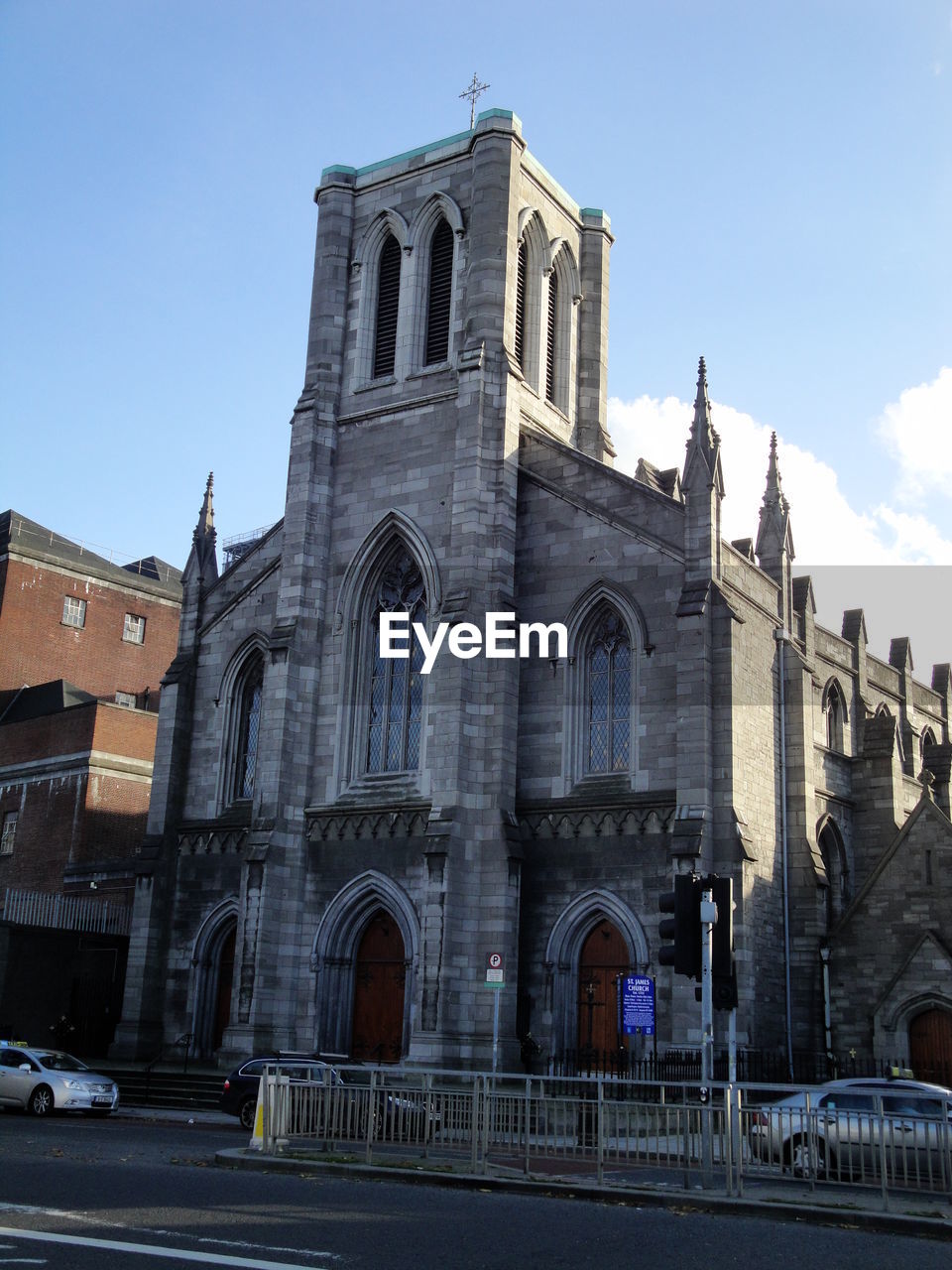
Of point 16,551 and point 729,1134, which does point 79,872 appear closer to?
point 16,551

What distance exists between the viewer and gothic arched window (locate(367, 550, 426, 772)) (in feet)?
98.5

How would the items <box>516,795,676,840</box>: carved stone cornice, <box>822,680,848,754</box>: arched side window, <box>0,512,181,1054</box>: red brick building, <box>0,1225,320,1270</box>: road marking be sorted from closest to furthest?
<box>0,1225,320,1270</box>: road marking, <box>516,795,676,840</box>: carved stone cornice, <box>0,512,181,1054</box>: red brick building, <box>822,680,848,754</box>: arched side window

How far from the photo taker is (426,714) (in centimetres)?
2898

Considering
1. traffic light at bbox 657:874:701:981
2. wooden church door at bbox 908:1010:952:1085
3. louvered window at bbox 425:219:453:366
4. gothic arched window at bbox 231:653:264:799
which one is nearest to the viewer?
traffic light at bbox 657:874:701:981

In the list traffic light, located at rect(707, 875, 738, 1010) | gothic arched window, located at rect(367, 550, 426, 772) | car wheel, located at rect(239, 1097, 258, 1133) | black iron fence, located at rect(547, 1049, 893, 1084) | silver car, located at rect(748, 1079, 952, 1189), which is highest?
gothic arched window, located at rect(367, 550, 426, 772)

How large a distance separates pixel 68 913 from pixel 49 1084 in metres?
15.3

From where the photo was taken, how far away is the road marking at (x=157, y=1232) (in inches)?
394

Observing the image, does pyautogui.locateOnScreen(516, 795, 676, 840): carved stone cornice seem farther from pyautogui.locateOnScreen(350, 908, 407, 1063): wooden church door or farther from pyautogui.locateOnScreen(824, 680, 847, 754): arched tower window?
pyautogui.locateOnScreen(824, 680, 847, 754): arched tower window

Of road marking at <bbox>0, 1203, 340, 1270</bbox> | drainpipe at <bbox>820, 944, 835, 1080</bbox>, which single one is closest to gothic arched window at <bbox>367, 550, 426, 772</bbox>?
drainpipe at <bbox>820, 944, 835, 1080</bbox>

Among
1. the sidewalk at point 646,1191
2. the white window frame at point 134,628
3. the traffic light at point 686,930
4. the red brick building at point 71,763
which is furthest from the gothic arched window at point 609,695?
the white window frame at point 134,628

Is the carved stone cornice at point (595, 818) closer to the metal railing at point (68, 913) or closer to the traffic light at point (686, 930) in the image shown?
the traffic light at point (686, 930)

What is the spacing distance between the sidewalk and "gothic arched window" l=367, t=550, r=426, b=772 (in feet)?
45.0

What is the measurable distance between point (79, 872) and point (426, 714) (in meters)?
16.3

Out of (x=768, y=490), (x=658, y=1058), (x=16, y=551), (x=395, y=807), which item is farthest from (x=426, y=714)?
(x=16, y=551)
